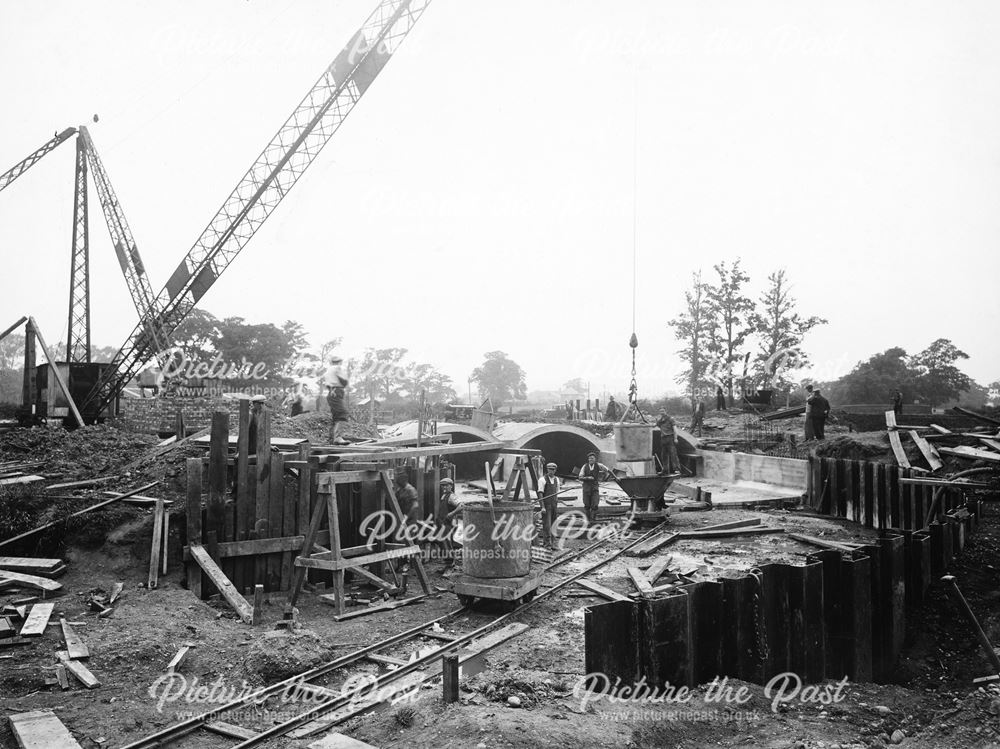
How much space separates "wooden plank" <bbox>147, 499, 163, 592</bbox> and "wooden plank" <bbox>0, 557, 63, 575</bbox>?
1.10m

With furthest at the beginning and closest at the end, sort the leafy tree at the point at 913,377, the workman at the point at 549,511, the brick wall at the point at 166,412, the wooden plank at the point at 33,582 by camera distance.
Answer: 1. the leafy tree at the point at 913,377
2. the brick wall at the point at 166,412
3. the workman at the point at 549,511
4. the wooden plank at the point at 33,582

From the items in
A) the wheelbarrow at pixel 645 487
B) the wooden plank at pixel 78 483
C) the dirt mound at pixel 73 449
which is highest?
the dirt mound at pixel 73 449

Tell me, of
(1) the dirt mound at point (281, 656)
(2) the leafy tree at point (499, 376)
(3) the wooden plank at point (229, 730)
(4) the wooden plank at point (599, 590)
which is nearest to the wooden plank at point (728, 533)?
(4) the wooden plank at point (599, 590)

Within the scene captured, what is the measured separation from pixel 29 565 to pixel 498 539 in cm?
581

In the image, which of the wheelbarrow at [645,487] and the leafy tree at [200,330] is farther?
the leafy tree at [200,330]

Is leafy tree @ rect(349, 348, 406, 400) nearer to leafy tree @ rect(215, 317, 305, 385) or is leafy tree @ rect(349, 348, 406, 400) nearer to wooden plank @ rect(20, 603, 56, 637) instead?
leafy tree @ rect(215, 317, 305, 385)

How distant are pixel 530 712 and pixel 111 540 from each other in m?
6.77

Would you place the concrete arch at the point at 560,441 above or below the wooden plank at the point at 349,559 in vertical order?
above

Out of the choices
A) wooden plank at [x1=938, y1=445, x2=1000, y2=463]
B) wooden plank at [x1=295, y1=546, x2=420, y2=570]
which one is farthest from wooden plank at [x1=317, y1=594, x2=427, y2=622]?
wooden plank at [x1=938, y1=445, x2=1000, y2=463]

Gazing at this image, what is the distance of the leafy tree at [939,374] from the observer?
45.0 metres

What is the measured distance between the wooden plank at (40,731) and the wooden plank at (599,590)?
6.15 metres

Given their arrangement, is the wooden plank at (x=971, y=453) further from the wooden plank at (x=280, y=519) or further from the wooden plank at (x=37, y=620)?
the wooden plank at (x=37, y=620)

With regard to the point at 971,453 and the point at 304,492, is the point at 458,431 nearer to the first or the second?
the point at 304,492

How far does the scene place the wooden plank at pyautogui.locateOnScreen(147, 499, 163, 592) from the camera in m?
8.73
